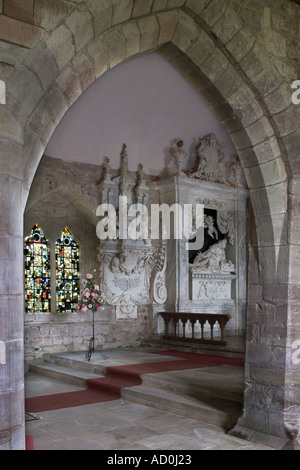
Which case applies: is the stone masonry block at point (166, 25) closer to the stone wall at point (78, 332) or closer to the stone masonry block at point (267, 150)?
the stone masonry block at point (267, 150)

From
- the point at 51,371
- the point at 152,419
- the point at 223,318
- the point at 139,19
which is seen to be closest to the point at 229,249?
the point at 223,318

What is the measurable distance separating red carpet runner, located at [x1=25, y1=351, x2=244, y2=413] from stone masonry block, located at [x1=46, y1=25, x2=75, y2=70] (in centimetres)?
396

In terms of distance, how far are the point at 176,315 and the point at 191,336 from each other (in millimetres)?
587

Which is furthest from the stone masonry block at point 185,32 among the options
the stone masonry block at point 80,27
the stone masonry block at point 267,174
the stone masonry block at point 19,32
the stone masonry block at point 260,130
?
the stone masonry block at point 19,32

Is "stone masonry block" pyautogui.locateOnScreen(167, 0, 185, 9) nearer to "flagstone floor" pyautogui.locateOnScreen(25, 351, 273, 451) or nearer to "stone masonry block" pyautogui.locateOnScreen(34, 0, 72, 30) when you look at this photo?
"stone masonry block" pyautogui.locateOnScreen(34, 0, 72, 30)

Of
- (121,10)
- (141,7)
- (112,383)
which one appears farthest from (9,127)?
(112,383)

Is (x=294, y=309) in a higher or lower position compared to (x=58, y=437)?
higher

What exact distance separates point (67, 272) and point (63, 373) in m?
2.42

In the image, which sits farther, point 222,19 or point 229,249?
point 229,249

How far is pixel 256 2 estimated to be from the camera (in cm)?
384

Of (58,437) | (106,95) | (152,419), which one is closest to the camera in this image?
(58,437)

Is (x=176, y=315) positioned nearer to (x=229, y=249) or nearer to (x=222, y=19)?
(x=229, y=249)

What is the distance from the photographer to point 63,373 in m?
7.23

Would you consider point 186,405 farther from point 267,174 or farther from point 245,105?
point 245,105
